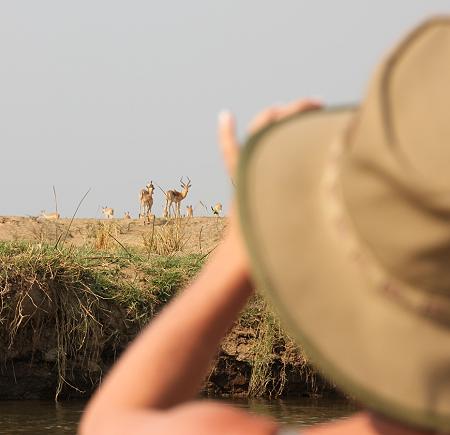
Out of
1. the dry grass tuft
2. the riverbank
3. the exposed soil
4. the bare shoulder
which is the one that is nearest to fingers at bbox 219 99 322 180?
the bare shoulder

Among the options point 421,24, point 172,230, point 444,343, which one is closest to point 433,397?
point 444,343

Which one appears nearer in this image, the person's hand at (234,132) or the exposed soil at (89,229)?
the person's hand at (234,132)

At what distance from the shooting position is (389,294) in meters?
1.02

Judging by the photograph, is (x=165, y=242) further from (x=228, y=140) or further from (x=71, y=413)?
(x=228, y=140)

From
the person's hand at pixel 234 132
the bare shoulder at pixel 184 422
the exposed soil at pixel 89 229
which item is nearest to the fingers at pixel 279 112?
the person's hand at pixel 234 132

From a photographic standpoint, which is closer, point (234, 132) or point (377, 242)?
point (377, 242)

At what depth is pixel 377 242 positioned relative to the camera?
1.01m

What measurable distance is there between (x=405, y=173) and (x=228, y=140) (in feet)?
0.76

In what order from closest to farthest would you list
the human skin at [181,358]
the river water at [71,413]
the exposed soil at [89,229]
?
the human skin at [181,358]
the river water at [71,413]
the exposed soil at [89,229]

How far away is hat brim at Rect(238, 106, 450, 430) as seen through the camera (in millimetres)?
998

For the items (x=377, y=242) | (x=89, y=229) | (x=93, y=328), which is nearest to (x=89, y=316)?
(x=93, y=328)

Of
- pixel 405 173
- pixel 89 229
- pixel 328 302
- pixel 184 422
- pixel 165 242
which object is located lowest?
pixel 184 422

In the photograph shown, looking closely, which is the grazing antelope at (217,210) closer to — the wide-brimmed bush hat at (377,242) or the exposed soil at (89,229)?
the exposed soil at (89,229)

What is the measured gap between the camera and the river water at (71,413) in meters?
6.46
